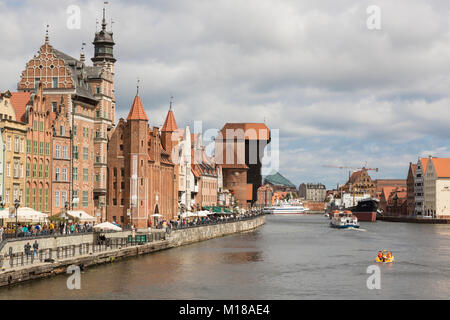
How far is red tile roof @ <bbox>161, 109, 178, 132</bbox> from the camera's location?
125m

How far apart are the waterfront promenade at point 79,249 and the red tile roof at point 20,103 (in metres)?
17.6

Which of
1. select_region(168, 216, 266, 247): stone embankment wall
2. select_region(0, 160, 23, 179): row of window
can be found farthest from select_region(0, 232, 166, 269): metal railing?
select_region(0, 160, 23, 179): row of window

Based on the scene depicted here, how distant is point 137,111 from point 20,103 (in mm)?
22103

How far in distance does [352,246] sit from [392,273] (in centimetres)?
3551

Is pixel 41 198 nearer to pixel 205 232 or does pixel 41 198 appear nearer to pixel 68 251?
pixel 68 251

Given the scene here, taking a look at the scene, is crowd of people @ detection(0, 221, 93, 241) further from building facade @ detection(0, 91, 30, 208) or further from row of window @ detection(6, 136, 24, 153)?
row of window @ detection(6, 136, 24, 153)

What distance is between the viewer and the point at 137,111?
101375 mm

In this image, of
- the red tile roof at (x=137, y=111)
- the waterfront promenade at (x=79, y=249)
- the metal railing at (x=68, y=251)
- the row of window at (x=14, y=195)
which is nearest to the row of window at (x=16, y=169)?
the row of window at (x=14, y=195)

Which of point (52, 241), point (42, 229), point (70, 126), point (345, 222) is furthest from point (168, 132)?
point (345, 222)

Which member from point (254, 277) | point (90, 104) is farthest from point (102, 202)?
point (254, 277)

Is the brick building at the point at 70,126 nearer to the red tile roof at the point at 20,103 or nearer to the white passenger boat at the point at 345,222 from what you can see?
the red tile roof at the point at 20,103

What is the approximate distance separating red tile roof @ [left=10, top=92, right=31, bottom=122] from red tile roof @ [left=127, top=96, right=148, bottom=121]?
19832 mm
